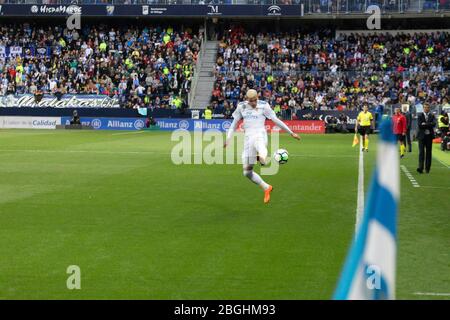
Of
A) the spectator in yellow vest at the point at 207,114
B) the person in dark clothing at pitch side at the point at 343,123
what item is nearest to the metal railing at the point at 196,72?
the spectator in yellow vest at the point at 207,114

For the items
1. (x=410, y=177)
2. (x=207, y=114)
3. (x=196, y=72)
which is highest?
(x=196, y=72)

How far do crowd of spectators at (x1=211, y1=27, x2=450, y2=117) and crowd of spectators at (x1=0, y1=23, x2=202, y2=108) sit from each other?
3.41m

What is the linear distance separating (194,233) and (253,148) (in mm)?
3979

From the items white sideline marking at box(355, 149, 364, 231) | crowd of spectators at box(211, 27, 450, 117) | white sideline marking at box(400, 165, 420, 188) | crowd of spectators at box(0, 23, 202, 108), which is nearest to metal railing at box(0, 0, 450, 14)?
crowd of spectators at box(211, 27, 450, 117)

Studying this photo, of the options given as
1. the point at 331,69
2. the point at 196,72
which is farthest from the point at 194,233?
the point at 196,72

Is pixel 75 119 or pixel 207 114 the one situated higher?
pixel 207 114

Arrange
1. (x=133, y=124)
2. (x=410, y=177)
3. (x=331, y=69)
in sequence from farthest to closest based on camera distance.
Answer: (x=331, y=69) → (x=133, y=124) → (x=410, y=177)

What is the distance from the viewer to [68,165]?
20.5 m

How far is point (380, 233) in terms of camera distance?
185 cm

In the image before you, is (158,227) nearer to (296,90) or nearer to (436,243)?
(436,243)

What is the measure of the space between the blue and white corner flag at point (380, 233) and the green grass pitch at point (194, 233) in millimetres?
4296

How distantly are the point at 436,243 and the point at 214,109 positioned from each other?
38771mm

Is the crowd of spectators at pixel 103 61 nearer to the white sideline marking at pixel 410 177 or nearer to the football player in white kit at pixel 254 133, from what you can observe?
the white sideline marking at pixel 410 177

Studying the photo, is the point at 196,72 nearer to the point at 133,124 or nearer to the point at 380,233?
the point at 133,124
